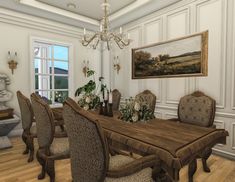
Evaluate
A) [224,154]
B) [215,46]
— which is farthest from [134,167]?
[215,46]

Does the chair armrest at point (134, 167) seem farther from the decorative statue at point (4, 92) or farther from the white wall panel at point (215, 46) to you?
the decorative statue at point (4, 92)

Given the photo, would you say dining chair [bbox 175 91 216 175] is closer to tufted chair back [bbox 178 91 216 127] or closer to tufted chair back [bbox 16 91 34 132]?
tufted chair back [bbox 178 91 216 127]

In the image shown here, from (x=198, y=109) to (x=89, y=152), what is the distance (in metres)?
2.28

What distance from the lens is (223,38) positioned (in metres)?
2.79

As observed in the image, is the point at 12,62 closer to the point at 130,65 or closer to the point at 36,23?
the point at 36,23

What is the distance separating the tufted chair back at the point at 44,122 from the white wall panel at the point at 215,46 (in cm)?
257

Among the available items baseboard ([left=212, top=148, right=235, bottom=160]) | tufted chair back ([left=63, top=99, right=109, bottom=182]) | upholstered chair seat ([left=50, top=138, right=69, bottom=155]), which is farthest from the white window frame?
baseboard ([left=212, top=148, right=235, bottom=160])

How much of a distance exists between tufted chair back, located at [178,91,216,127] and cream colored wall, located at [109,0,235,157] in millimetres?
246

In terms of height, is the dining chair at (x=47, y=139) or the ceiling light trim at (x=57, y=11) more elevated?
the ceiling light trim at (x=57, y=11)

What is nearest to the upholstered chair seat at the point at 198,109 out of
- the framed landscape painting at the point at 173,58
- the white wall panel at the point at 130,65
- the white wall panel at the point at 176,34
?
the white wall panel at the point at 176,34

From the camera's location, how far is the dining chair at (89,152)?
1.04 metres

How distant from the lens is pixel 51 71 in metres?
4.77

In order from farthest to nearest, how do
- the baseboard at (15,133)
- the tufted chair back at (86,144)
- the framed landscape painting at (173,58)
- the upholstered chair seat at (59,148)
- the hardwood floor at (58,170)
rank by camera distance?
the baseboard at (15,133), the framed landscape painting at (173,58), the hardwood floor at (58,170), the upholstered chair seat at (59,148), the tufted chair back at (86,144)

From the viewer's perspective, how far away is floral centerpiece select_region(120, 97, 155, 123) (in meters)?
2.13
